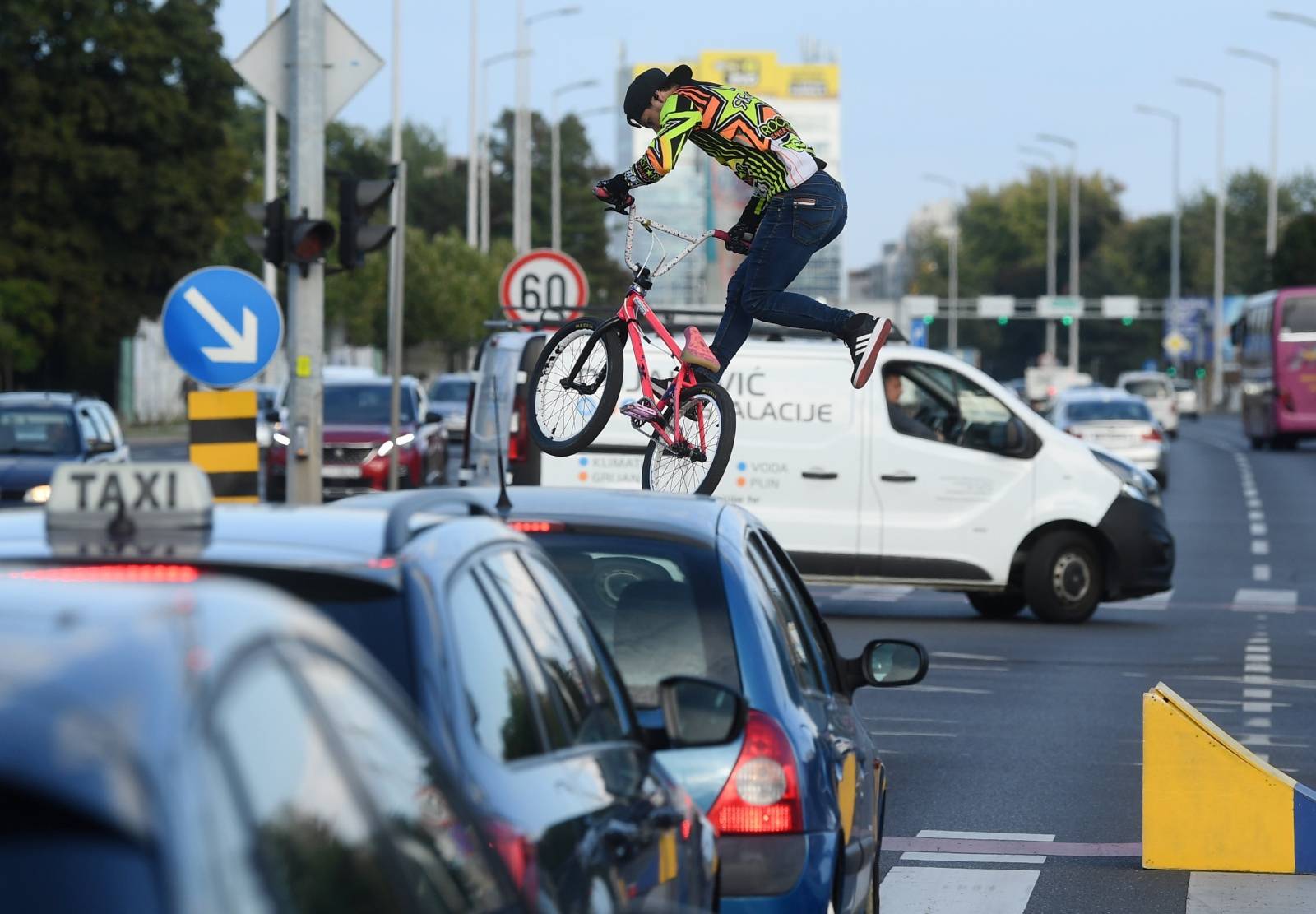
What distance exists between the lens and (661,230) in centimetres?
1026

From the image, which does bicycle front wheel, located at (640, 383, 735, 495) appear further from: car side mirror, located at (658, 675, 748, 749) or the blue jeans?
car side mirror, located at (658, 675, 748, 749)

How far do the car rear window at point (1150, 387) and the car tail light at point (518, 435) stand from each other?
4136cm

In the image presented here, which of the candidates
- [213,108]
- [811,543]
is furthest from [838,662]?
[213,108]

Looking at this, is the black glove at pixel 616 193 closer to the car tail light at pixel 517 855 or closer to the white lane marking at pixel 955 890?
the white lane marking at pixel 955 890

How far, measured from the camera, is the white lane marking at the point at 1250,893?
7844 mm

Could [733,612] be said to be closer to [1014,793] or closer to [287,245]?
[1014,793]

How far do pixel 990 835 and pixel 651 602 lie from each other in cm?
425

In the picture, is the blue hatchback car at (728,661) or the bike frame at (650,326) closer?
the blue hatchback car at (728,661)

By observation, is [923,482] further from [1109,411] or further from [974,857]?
[1109,411]

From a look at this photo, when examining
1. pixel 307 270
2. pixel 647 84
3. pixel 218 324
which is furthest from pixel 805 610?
pixel 307 270

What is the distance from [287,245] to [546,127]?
123m

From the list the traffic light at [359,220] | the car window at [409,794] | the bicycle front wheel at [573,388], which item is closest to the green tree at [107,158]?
the traffic light at [359,220]

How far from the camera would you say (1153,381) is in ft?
196

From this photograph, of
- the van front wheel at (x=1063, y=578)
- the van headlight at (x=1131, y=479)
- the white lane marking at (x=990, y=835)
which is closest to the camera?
the white lane marking at (x=990, y=835)
